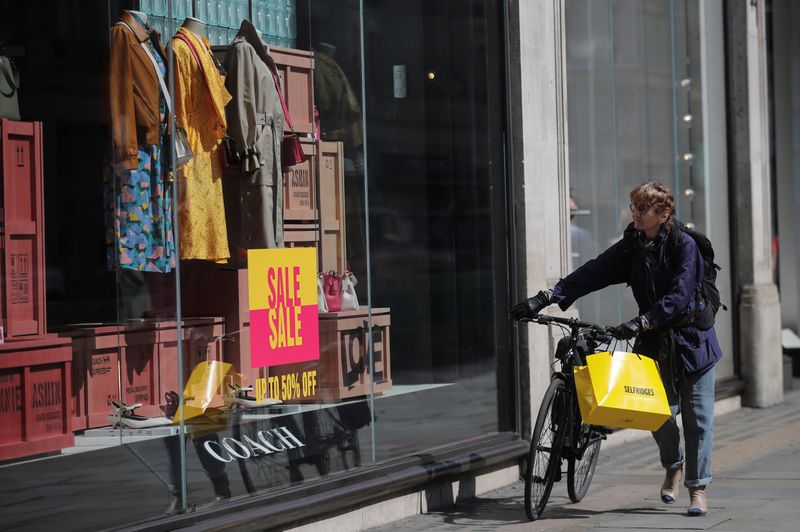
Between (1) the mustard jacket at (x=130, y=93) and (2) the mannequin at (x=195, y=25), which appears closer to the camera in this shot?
(1) the mustard jacket at (x=130, y=93)

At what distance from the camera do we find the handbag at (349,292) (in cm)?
761

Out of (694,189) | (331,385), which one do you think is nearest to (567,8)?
(694,189)

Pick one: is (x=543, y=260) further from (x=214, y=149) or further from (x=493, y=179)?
(x=214, y=149)

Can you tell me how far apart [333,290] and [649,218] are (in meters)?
1.75

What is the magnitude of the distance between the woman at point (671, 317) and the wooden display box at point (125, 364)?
190 cm

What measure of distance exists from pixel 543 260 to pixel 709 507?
7.16ft

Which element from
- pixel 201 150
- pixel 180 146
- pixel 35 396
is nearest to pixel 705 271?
pixel 201 150

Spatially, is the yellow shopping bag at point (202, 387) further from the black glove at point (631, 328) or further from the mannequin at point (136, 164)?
the black glove at point (631, 328)

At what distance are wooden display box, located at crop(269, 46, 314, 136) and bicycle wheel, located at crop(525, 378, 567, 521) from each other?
196 cm

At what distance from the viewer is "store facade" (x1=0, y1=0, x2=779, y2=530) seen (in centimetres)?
603

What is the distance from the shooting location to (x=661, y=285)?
738 cm

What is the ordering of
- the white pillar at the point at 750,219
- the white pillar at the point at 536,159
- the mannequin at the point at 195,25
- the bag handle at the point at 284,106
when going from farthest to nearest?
the white pillar at the point at 750,219
the white pillar at the point at 536,159
the bag handle at the point at 284,106
the mannequin at the point at 195,25

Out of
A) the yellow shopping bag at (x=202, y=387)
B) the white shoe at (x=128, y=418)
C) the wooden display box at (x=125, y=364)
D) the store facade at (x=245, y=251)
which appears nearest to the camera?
the store facade at (x=245, y=251)

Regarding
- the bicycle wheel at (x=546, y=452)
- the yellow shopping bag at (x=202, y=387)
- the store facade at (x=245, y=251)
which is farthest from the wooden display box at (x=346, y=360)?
the bicycle wheel at (x=546, y=452)
